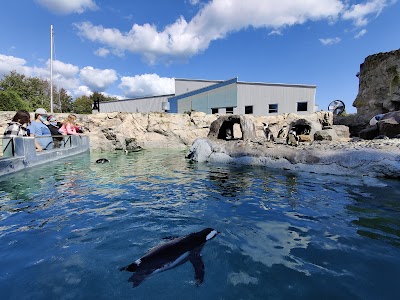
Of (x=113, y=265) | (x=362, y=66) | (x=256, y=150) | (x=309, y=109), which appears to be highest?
(x=362, y=66)

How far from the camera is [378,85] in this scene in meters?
20.8

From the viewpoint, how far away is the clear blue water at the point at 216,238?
2387 mm

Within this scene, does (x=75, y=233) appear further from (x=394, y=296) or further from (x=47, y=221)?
(x=394, y=296)

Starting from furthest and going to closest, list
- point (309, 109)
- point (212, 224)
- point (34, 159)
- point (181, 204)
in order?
point (309, 109) → point (34, 159) → point (181, 204) → point (212, 224)

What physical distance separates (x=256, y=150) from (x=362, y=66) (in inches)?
786

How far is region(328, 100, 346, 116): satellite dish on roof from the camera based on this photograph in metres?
27.1

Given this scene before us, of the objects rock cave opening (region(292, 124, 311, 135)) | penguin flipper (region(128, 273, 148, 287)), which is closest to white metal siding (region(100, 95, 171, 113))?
rock cave opening (region(292, 124, 311, 135))

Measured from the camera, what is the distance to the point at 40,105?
40.9 metres

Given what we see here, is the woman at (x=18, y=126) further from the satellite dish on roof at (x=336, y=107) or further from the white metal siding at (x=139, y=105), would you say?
the satellite dish on roof at (x=336, y=107)

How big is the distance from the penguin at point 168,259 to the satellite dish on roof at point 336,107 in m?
29.1

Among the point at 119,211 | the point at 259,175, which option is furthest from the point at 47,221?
the point at 259,175

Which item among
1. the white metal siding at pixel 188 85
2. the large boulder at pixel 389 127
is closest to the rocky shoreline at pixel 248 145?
the large boulder at pixel 389 127

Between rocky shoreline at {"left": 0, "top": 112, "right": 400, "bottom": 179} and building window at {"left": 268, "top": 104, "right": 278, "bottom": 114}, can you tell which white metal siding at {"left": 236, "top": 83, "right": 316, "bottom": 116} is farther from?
rocky shoreline at {"left": 0, "top": 112, "right": 400, "bottom": 179}

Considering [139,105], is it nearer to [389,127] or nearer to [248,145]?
[248,145]
